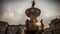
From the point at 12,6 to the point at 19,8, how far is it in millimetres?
889

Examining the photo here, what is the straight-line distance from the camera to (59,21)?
9.58 meters

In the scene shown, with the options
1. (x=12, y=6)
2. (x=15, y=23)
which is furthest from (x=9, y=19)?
(x=12, y=6)

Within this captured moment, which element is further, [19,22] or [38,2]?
[38,2]

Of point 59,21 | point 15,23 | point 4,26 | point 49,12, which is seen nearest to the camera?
point 59,21

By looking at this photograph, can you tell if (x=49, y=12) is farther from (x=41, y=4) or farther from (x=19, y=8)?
(x=19, y=8)

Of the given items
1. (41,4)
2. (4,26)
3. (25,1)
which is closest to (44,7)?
(41,4)

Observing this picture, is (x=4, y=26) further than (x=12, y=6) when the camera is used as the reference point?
No

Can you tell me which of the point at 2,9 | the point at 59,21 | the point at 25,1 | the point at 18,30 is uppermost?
the point at 25,1

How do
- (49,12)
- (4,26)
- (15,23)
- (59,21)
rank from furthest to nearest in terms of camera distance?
(49,12) < (15,23) < (4,26) < (59,21)

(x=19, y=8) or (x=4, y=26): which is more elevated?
(x=19, y=8)

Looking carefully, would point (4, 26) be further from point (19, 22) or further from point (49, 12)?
point (49, 12)

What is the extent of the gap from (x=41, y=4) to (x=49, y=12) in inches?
53.1

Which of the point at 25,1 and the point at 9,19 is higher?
the point at 25,1

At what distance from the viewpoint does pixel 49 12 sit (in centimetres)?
1343
